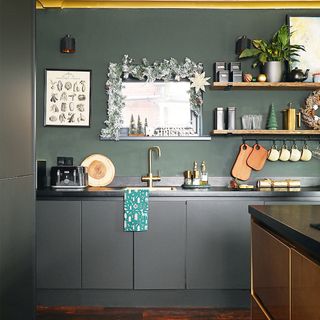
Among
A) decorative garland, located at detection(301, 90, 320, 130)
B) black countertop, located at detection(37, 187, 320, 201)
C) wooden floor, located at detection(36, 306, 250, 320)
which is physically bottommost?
wooden floor, located at detection(36, 306, 250, 320)

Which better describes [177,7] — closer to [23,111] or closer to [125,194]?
[125,194]

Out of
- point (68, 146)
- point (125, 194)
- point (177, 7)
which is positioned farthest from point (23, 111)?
point (177, 7)

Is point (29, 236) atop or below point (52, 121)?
below

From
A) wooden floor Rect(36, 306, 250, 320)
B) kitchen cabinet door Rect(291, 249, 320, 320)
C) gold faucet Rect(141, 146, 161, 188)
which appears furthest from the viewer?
gold faucet Rect(141, 146, 161, 188)

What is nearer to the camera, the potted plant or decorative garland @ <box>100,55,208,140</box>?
the potted plant

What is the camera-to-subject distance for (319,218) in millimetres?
1675

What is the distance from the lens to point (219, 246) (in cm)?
343

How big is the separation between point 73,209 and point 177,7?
209cm

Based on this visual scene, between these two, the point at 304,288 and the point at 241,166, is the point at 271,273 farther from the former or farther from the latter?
the point at 241,166

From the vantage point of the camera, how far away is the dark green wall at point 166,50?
160 inches

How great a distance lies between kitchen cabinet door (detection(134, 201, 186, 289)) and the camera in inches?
136

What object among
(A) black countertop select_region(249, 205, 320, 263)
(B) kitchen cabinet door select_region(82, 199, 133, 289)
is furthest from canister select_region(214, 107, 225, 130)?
(A) black countertop select_region(249, 205, 320, 263)

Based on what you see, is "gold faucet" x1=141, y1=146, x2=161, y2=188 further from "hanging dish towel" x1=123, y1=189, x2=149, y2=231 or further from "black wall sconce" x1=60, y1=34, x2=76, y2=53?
"black wall sconce" x1=60, y1=34, x2=76, y2=53

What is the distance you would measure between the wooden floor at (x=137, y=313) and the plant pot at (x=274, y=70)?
78.1 inches
